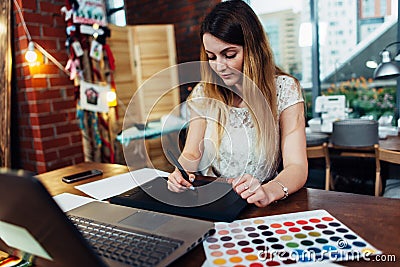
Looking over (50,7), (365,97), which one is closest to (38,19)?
(50,7)

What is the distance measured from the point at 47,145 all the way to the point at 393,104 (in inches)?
111

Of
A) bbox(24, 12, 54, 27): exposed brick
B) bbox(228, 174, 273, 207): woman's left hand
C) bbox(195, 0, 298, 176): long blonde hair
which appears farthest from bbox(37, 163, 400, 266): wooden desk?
bbox(24, 12, 54, 27): exposed brick

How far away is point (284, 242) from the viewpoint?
0.73 metres

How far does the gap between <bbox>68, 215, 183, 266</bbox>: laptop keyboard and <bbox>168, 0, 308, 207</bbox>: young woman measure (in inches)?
12.0

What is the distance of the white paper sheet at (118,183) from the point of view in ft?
3.81

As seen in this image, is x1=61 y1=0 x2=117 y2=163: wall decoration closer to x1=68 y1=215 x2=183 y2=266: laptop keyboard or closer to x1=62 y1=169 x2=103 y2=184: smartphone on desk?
x1=62 y1=169 x2=103 y2=184: smartphone on desk

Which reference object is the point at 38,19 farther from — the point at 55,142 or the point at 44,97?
the point at 55,142

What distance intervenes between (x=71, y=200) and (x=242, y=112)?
73 cm

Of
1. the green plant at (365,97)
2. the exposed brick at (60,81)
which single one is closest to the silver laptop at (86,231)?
the exposed brick at (60,81)

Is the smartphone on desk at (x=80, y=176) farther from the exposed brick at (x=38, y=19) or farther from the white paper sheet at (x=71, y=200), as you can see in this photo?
the exposed brick at (x=38, y=19)

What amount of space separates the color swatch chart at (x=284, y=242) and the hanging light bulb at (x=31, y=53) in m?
1.99

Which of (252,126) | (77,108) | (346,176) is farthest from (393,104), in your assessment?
(77,108)

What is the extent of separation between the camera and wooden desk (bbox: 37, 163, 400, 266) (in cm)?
70

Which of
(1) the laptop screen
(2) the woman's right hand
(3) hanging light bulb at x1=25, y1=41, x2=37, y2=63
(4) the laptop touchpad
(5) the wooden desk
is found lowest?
(5) the wooden desk
